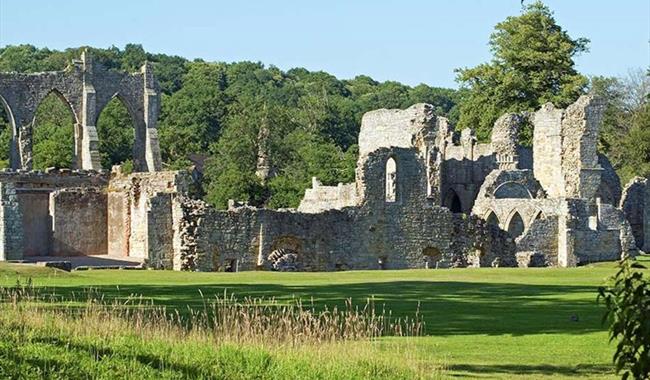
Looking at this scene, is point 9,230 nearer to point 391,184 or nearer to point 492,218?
point 391,184

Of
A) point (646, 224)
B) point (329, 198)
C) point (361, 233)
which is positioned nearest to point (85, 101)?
point (329, 198)

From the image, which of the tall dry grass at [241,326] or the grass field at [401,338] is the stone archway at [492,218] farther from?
the tall dry grass at [241,326]

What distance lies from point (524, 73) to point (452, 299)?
50733 millimetres

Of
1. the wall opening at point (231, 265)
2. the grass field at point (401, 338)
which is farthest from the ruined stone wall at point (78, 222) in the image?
the grass field at point (401, 338)

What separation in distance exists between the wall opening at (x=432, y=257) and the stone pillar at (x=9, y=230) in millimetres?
14055

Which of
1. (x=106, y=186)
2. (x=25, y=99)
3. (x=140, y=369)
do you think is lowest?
(x=140, y=369)

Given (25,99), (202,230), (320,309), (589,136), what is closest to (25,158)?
(25,99)

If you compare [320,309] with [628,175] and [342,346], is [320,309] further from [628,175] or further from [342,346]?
[628,175]

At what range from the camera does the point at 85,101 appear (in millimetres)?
53906

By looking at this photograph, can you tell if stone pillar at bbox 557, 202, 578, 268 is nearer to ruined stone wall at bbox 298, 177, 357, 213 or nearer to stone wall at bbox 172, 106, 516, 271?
stone wall at bbox 172, 106, 516, 271

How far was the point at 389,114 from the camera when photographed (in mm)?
56375

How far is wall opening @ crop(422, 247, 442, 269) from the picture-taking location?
1800 inches

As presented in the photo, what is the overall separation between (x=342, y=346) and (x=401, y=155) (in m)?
30.1

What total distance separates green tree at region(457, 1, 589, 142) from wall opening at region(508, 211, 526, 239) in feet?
64.9
